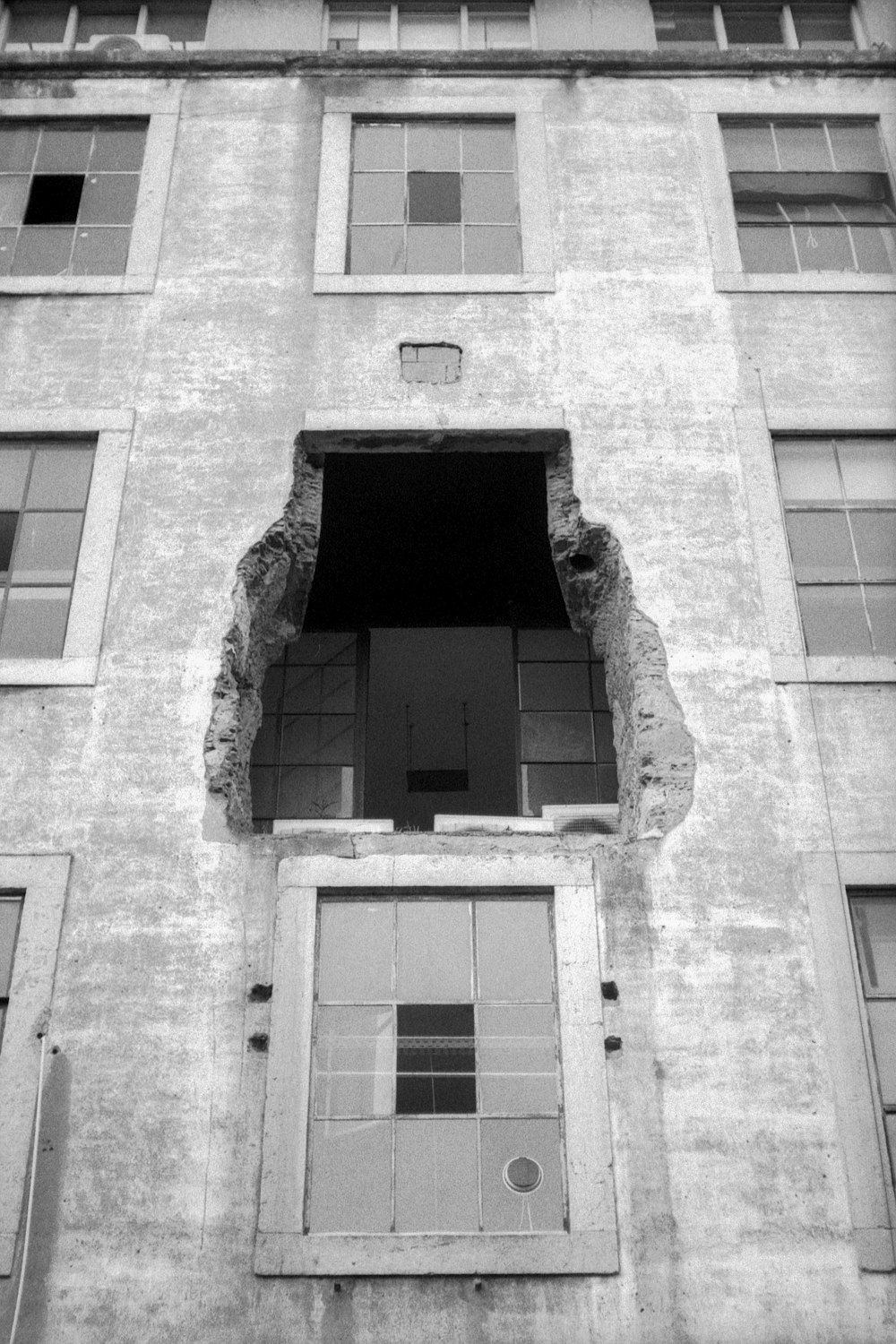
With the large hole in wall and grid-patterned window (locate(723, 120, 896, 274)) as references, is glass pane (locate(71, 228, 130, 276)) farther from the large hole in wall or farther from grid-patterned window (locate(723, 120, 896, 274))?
grid-patterned window (locate(723, 120, 896, 274))

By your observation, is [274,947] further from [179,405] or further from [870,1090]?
[179,405]

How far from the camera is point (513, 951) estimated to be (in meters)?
7.79

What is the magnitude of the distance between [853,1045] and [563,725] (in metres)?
4.69

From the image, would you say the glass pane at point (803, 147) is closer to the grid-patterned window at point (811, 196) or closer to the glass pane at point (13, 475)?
the grid-patterned window at point (811, 196)

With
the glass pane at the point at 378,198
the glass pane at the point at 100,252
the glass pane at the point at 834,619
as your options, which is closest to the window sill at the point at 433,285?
the glass pane at the point at 378,198

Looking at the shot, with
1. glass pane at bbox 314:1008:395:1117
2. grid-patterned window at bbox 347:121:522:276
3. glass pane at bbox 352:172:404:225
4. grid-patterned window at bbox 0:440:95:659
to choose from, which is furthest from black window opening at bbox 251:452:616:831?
glass pane at bbox 314:1008:395:1117

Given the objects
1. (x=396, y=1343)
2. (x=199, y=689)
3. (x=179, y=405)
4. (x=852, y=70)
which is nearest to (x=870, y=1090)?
→ (x=396, y=1343)

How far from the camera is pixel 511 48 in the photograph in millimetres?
12008

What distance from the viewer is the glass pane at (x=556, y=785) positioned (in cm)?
1138

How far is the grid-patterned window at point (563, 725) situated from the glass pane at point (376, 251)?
11.2ft

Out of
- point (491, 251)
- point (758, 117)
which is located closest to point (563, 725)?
point (491, 251)

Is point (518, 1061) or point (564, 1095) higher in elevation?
point (518, 1061)

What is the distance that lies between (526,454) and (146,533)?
11.0 feet

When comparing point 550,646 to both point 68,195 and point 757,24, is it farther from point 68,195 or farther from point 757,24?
point 757,24
